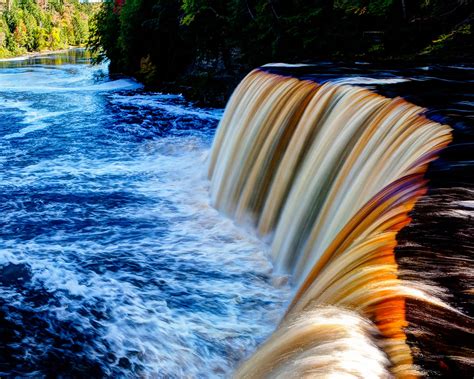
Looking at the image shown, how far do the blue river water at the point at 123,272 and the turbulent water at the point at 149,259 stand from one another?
0.04ft

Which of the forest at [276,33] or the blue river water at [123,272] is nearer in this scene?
the blue river water at [123,272]

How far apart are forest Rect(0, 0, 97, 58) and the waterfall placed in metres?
73.5

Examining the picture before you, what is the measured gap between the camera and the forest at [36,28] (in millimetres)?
82312

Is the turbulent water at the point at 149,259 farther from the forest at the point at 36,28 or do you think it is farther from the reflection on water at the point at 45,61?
the forest at the point at 36,28

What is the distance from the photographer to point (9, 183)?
802 centimetres

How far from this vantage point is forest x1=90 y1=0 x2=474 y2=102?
432 inches

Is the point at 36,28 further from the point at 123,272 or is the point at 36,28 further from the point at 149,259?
the point at 123,272

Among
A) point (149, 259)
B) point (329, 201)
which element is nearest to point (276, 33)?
point (149, 259)

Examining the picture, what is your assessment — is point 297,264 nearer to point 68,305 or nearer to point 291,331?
point 68,305

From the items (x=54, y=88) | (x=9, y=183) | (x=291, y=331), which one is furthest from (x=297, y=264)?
(x=54, y=88)

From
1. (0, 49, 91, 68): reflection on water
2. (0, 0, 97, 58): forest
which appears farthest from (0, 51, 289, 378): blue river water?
(0, 0, 97, 58): forest

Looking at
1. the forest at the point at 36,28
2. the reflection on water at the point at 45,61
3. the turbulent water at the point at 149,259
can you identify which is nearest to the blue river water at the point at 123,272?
the turbulent water at the point at 149,259

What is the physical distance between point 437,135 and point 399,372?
7.90ft

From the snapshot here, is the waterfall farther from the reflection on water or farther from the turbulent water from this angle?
the reflection on water
